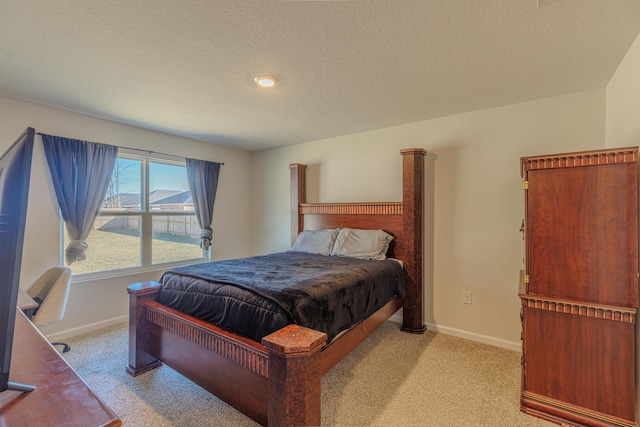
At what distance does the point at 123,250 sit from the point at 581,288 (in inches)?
167

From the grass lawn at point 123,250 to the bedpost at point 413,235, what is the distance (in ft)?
9.72

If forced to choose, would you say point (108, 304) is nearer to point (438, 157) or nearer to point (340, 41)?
point (340, 41)

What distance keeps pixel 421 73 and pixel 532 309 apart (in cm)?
179

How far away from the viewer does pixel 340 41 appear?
1815 millimetres

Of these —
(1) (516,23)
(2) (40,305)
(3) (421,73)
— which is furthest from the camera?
(2) (40,305)

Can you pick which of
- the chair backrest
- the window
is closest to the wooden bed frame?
the chair backrest

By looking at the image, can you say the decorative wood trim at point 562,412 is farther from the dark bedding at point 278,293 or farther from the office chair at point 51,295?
the office chair at point 51,295

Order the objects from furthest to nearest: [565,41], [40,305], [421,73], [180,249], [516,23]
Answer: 1. [180,249]
2. [40,305]
3. [421,73]
4. [565,41]
5. [516,23]

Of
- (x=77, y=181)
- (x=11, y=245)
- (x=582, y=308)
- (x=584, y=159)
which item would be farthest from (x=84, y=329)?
(x=584, y=159)

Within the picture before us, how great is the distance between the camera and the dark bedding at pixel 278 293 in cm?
173

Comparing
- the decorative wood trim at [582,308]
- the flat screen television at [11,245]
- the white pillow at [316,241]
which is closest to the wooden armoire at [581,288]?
the decorative wood trim at [582,308]

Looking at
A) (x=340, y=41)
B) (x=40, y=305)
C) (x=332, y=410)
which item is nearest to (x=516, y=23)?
(x=340, y=41)

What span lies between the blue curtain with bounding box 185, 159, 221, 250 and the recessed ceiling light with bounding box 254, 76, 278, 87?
7.19ft

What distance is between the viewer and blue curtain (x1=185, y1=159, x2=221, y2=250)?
4125mm
